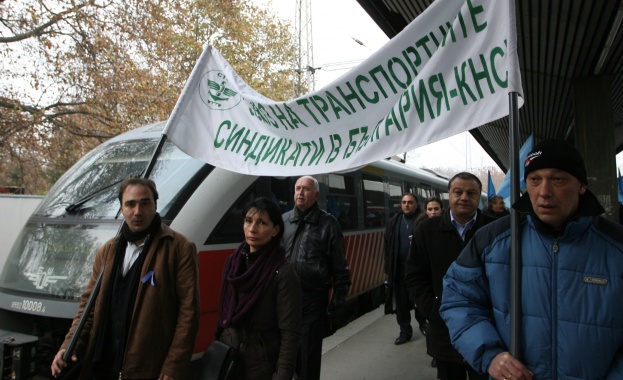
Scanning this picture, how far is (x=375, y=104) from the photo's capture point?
9.03ft

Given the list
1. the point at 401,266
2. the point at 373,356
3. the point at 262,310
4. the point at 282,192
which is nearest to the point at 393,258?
the point at 401,266

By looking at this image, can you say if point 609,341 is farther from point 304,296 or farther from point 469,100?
point 304,296

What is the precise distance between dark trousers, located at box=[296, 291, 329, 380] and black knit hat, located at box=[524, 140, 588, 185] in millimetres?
2481

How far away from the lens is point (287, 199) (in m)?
6.10

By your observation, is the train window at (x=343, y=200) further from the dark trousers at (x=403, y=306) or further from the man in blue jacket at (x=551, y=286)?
the man in blue jacket at (x=551, y=286)

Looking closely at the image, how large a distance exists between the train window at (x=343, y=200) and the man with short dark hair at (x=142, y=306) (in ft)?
15.4

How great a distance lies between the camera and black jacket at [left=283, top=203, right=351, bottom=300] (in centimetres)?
407

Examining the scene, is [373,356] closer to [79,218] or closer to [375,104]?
[79,218]

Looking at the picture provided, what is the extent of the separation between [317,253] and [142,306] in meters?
1.66

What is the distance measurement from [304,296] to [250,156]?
1.46 m

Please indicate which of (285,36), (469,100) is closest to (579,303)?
(469,100)

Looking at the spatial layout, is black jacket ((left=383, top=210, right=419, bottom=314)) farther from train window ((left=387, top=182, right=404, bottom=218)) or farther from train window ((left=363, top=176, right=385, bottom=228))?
train window ((left=387, top=182, right=404, bottom=218))

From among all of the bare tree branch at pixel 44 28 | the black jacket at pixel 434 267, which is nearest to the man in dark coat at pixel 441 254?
the black jacket at pixel 434 267

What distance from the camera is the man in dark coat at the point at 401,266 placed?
6164mm
